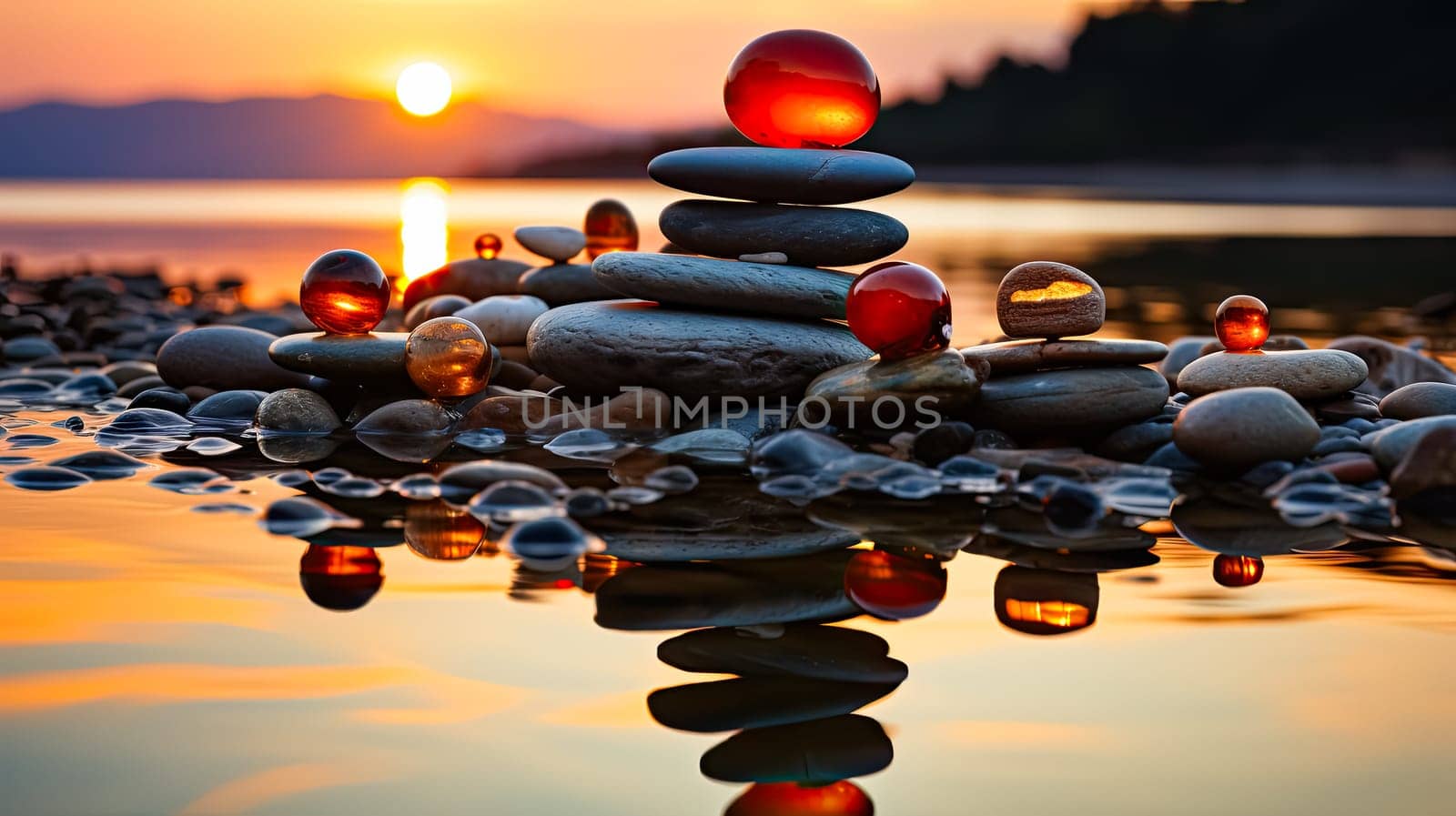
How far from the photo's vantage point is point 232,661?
2.85 m

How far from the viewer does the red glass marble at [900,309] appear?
17.6 ft

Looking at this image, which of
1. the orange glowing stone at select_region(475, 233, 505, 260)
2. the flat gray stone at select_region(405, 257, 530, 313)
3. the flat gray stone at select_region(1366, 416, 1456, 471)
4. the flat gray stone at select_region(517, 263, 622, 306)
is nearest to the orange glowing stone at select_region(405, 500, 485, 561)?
the flat gray stone at select_region(1366, 416, 1456, 471)

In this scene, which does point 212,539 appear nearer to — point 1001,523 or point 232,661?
point 232,661

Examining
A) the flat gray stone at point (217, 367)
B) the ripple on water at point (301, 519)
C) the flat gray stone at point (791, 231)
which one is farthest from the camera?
the flat gray stone at point (217, 367)

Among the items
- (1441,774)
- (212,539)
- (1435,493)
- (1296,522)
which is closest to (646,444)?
(212,539)

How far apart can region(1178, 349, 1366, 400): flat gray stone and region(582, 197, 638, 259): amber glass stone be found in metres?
3.58

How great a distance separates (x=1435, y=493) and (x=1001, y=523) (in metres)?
1.54

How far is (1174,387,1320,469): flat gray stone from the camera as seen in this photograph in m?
4.78

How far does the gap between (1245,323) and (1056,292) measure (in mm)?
1025

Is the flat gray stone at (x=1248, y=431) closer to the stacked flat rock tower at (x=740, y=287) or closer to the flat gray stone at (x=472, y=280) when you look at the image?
the stacked flat rock tower at (x=740, y=287)

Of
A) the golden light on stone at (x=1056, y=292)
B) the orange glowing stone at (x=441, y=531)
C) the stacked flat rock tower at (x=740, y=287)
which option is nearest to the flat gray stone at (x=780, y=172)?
the stacked flat rock tower at (x=740, y=287)

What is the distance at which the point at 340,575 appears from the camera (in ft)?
11.7

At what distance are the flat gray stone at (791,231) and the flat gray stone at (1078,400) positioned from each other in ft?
3.57

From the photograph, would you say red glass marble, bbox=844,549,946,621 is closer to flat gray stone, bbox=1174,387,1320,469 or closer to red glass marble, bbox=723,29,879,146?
flat gray stone, bbox=1174,387,1320,469
